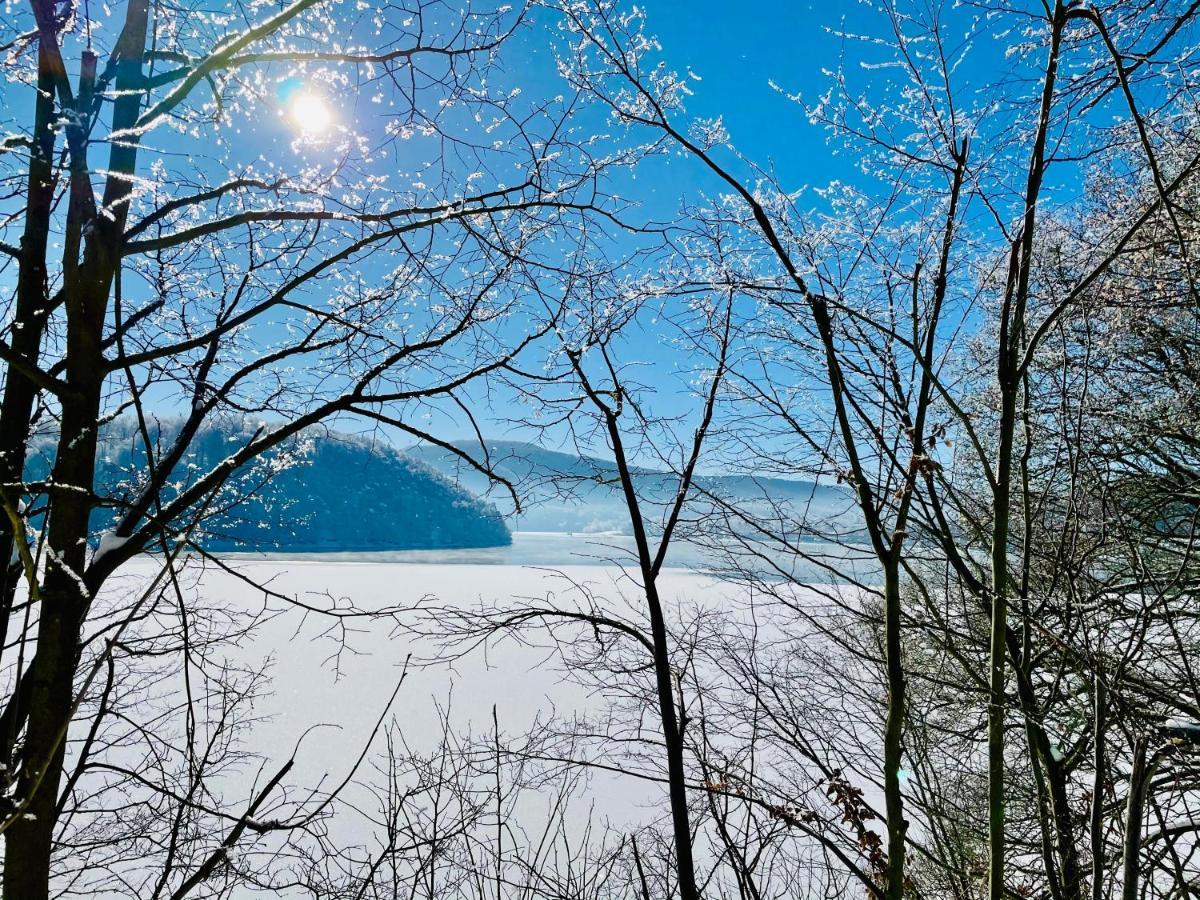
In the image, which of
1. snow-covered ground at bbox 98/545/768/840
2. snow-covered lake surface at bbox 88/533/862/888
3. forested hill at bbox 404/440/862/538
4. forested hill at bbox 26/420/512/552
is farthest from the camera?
snow-covered ground at bbox 98/545/768/840

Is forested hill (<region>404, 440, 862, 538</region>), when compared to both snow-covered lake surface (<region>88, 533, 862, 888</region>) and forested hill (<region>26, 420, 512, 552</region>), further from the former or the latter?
snow-covered lake surface (<region>88, 533, 862, 888</region>)

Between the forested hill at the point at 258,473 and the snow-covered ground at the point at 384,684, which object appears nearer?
the forested hill at the point at 258,473

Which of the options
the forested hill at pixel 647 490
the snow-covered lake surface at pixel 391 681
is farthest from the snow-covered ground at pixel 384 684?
the forested hill at pixel 647 490

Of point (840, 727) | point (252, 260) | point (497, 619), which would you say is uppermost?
point (252, 260)

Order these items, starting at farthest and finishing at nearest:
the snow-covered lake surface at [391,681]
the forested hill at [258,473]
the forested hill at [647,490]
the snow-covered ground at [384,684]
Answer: the snow-covered ground at [384,684]
the snow-covered lake surface at [391,681]
the forested hill at [647,490]
the forested hill at [258,473]

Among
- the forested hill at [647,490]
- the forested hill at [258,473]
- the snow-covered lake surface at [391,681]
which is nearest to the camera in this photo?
the forested hill at [258,473]

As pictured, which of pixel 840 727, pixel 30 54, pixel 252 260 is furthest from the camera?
pixel 840 727

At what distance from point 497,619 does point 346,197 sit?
125 inches

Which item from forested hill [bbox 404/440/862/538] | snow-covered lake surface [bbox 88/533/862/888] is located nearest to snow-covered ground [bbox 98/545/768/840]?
snow-covered lake surface [bbox 88/533/862/888]

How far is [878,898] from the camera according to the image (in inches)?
111

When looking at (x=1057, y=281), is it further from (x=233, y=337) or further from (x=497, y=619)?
(x=233, y=337)

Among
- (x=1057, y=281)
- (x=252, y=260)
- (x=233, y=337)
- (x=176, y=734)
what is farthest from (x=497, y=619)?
(x=176, y=734)

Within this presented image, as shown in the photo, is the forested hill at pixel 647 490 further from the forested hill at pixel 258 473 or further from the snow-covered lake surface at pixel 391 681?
the snow-covered lake surface at pixel 391 681

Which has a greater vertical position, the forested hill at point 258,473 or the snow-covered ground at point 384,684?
the forested hill at point 258,473
